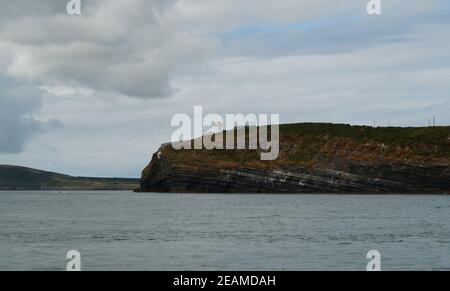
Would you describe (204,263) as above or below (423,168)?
below

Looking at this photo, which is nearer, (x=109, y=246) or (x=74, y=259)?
(x=74, y=259)

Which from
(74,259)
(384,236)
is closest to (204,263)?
(74,259)

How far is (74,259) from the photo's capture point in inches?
1893

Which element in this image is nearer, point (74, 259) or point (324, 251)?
point (74, 259)
